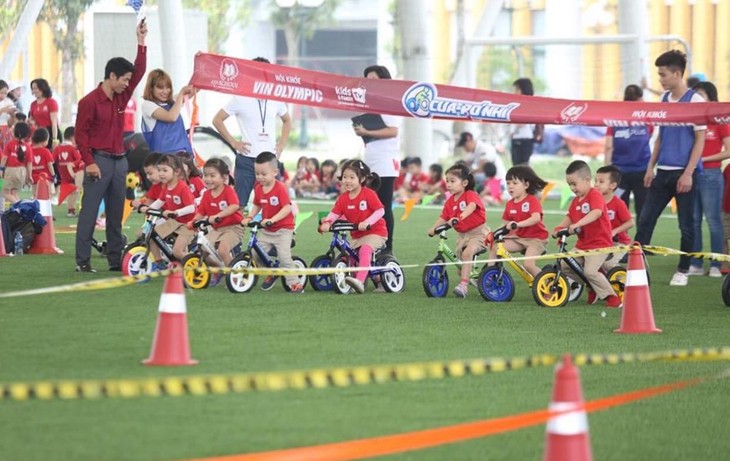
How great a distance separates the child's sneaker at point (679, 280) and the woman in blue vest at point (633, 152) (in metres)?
2.20

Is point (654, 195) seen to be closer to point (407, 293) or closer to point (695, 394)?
point (407, 293)

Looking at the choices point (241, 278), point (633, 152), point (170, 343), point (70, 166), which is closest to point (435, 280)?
point (241, 278)

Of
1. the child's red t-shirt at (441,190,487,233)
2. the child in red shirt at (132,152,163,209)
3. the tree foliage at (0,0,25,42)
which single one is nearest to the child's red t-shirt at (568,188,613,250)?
the child's red t-shirt at (441,190,487,233)

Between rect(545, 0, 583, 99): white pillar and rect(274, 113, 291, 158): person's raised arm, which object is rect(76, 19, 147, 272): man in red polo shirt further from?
rect(545, 0, 583, 99): white pillar

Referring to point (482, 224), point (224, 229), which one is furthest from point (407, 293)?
point (224, 229)

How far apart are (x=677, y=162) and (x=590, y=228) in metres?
1.66

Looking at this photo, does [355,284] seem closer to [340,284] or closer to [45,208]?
[340,284]

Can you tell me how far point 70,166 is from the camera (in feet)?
78.3

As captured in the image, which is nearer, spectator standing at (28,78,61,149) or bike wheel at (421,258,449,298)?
bike wheel at (421,258,449,298)

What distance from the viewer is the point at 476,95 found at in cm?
1562

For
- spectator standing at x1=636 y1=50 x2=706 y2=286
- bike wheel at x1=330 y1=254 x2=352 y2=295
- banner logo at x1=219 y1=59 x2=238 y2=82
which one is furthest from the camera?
banner logo at x1=219 y1=59 x2=238 y2=82

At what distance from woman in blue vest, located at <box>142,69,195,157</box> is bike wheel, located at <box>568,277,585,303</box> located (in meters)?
4.25

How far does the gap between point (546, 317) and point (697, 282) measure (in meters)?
3.73

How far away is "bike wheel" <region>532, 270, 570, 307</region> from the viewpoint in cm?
1313
